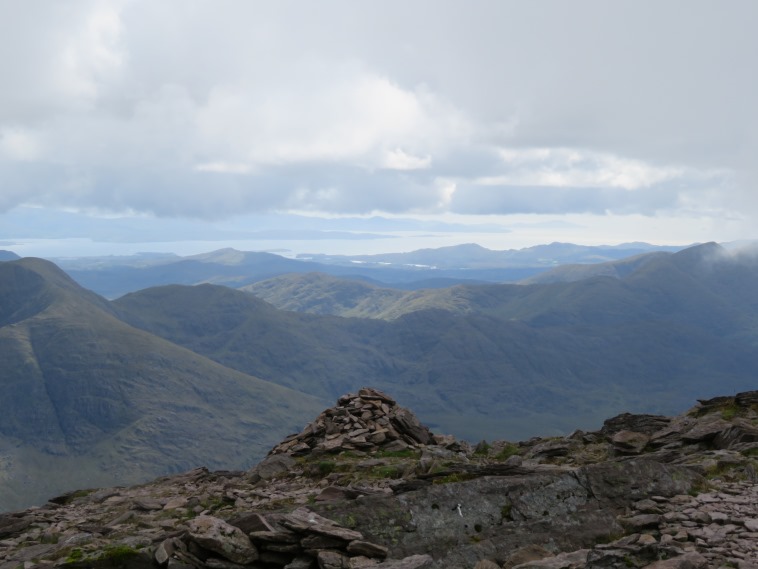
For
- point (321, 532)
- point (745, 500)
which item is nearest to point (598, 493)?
point (745, 500)

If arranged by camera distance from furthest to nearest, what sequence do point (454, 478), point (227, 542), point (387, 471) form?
point (387, 471) < point (454, 478) < point (227, 542)

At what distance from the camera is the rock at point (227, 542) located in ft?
71.9

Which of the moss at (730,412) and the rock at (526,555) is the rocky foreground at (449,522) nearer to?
the rock at (526,555)

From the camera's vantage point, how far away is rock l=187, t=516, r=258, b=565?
2192 cm

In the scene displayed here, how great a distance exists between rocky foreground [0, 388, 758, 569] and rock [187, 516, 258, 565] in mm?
41

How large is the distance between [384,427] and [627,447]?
15.5 m

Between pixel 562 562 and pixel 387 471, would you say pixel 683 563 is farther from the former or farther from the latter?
pixel 387 471

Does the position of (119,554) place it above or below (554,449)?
above

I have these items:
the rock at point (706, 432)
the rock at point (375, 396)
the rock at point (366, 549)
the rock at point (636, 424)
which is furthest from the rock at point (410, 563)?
the rock at point (375, 396)

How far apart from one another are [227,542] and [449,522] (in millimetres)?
7442

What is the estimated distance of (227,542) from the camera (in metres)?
22.1

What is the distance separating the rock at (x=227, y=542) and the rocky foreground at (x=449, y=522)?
41 millimetres

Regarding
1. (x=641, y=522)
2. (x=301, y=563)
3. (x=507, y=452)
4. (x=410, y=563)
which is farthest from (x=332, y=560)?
(x=507, y=452)

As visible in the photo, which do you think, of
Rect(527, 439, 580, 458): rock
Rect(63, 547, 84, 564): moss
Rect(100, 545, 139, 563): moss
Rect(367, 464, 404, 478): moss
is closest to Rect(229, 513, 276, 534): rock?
Rect(100, 545, 139, 563): moss
